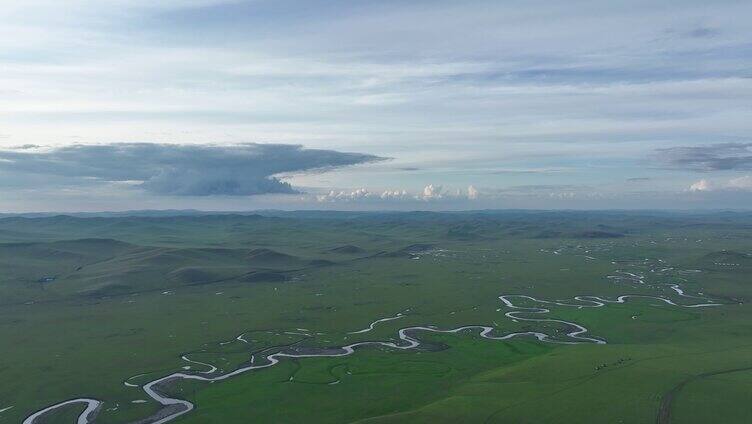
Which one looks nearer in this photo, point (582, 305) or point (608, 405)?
point (608, 405)

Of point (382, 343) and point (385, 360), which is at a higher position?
point (385, 360)

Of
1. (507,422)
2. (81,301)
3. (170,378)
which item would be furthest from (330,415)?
(81,301)

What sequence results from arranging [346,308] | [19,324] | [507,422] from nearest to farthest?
1. [507,422]
2. [19,324]
3. [346,308]

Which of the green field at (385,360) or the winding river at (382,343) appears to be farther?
the winding river at (382,343)

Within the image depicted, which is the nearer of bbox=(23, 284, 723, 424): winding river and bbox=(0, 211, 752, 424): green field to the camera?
bbox=(0, 211, 752, 424): green field

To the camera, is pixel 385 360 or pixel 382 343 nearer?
pixel 385 360

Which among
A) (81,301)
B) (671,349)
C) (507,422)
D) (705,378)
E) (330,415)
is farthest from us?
(81,301)

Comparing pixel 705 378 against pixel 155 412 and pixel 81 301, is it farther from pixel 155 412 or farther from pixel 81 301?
pixel 81 301

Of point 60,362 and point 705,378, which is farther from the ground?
point 705,378
